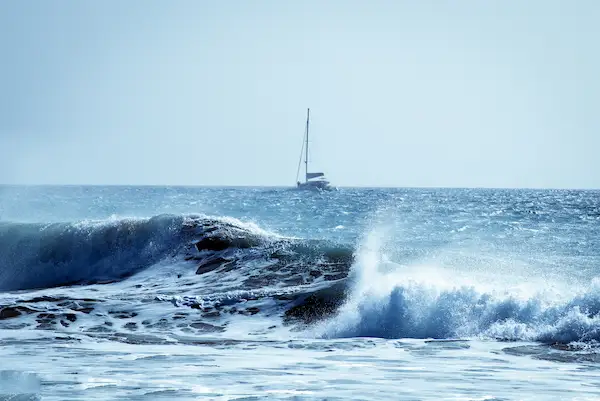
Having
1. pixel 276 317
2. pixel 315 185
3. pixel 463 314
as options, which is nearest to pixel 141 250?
pixel 276 317

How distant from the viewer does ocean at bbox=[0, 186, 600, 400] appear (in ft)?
25.5

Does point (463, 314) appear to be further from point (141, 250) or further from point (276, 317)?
point (141, 250)

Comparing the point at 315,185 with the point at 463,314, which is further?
the point at 315,185

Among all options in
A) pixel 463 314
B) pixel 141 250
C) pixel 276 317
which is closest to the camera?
pixel 463 314

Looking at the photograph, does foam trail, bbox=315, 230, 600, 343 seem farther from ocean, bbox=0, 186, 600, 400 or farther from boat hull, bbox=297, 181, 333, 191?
boat hull, bbox=297, 181, 333, 191

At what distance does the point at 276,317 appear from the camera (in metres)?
13.0

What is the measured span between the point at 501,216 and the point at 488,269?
77.8 ft

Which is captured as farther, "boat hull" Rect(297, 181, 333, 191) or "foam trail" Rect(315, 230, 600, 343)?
"boat hull" Rect(297, 181, 333, 191)

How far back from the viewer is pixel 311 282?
16.0 m

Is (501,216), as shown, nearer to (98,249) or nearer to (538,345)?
(98,249)

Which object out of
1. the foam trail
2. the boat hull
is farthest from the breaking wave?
the boat hull

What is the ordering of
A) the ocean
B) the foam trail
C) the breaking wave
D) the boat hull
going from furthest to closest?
the boat hull
the breaking wave
the foam trail
the ocean

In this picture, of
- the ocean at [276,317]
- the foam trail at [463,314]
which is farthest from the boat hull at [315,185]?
the foam trail at [463,314]

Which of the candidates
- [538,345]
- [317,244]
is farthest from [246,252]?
[538,345]
